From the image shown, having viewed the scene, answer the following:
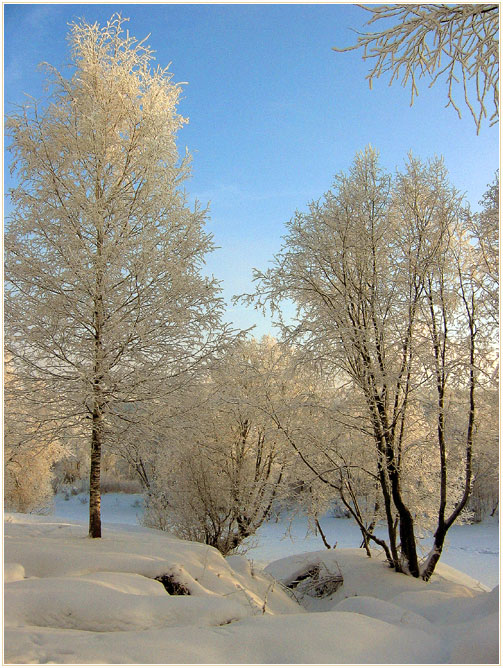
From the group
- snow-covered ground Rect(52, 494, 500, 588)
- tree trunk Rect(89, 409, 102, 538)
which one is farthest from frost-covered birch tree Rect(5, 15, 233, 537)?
snow-covered ground Rect(52, 494, 500, 588)

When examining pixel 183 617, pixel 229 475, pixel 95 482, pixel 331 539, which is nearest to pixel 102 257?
pixel 95 482

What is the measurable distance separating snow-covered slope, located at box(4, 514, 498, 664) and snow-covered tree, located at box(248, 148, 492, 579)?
250cm

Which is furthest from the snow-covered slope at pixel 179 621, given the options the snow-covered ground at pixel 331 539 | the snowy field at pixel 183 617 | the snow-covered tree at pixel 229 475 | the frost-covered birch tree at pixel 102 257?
the snow-covered ground at pixel 331 539

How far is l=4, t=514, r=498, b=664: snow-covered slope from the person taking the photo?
2688mm

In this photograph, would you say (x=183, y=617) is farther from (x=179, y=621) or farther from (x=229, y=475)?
(x=229, y=475)

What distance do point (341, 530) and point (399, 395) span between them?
49.4 ft

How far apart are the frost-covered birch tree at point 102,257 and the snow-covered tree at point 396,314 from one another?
7.19 ft

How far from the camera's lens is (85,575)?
4.47m

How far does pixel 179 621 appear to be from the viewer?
11.5ft

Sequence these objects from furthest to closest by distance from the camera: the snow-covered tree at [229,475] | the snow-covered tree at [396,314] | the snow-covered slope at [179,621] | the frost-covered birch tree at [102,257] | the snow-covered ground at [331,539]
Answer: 1. the snow-covered ground at [331,539]
2. the snow-covered tree at [229,475]
3. the snow-covered tree at [396,314]
4. the frost-covered birch tree at [102,257]
5. the snow-covered slope at [179,621]

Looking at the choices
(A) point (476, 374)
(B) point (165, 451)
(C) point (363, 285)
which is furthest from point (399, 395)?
(B) point (165, 451)

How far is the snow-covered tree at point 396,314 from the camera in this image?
7.46m

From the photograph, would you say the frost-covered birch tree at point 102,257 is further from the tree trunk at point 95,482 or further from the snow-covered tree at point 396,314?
the snow-covered tree at point 396,314

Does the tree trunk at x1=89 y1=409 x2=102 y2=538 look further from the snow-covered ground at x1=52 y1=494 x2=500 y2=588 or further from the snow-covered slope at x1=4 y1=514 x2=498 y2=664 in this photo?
the snow-covered ground at x1=52 y1=494 x2=500 y2=588
